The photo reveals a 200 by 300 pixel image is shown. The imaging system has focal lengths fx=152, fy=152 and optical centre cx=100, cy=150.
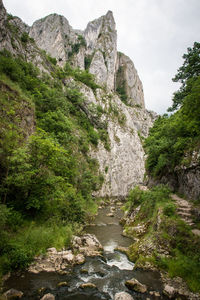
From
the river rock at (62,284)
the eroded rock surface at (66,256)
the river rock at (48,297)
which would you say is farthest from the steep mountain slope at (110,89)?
the river rock at (48,297)

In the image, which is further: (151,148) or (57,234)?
(151,148)

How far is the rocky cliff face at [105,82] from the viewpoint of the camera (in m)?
40.0

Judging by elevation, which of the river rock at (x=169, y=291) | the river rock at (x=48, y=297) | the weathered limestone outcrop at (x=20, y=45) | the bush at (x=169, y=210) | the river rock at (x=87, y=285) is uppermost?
the weathered limestone outcrop at (x=20, y=45)

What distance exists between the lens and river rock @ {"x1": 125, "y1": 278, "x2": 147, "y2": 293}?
21.8 ft

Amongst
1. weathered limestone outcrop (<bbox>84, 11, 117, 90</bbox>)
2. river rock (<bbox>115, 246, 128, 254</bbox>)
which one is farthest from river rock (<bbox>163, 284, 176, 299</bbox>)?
weathered limestone outcrop (<bbox>84, 11, 117, 90</bbox>)

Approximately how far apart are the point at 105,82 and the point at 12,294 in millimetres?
74471

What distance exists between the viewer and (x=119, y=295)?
20.3 feet

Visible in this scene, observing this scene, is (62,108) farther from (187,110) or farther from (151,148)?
(187,110)

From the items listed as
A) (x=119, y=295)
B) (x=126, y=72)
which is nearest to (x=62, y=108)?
(x=119, y=295)

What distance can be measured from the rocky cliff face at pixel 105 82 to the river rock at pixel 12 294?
29.7 metres

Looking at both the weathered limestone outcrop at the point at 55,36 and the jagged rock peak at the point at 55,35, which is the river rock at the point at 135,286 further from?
the jagged rock peak at the point at 55,35

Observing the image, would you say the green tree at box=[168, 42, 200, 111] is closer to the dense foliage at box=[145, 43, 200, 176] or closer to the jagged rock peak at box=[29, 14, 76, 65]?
the dense foliage at box=[145, 43, 200, 176]

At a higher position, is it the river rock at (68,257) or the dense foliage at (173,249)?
the dense foliage at (173,249)

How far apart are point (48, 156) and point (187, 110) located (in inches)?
370
